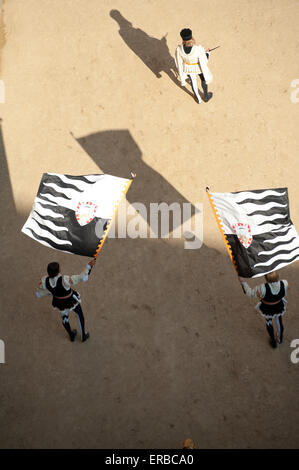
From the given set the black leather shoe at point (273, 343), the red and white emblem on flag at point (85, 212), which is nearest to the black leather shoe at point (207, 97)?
the red and white emblem on flag at point (85, 212)

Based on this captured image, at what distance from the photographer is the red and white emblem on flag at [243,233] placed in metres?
8.27

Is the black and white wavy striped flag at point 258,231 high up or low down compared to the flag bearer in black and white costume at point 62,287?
up

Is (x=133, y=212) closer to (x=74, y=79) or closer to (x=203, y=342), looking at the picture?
(x=203, y=342)

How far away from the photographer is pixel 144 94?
12.7 metres

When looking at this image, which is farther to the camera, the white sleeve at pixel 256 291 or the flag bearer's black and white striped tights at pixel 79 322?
the flag bearer's black and white striped tights at pixel 79 322

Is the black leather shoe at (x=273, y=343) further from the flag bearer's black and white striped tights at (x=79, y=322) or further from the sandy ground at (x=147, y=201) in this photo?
the flag bearer's black and white striped tights at (x=79, y=322)

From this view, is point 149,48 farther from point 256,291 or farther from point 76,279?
point 256,291

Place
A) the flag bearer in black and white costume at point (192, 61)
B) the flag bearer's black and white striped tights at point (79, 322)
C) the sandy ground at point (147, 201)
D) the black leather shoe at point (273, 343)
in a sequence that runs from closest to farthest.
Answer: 1. the sandy ground at point (147, 201)
2. the flag bearer's black and white striped tights at point (79, 322)
3. the black leather shoe at point (273, 343)
4. the flag bearer in black and white costume at point (192, 61)

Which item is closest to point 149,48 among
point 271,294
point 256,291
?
point 256,291

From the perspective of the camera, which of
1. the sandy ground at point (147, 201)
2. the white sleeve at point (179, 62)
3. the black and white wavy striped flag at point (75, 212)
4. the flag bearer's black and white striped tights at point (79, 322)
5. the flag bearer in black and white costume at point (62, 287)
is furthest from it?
the white sleeve at point (179, 62)

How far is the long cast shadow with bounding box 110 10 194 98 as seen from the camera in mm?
13133

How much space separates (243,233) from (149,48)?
7283 mm

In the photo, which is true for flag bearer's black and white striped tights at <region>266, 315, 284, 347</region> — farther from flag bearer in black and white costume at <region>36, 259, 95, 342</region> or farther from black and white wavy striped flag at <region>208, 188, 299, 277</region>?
flag bearer in black and white costume at <region>36, 259, 95, 342</region>

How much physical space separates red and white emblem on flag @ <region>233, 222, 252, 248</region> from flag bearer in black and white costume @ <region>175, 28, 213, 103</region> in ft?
15.9
